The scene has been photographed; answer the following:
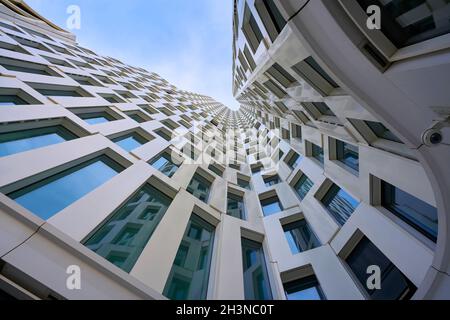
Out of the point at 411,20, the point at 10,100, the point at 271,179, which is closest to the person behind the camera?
the point at 411,20

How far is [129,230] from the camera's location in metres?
6.78

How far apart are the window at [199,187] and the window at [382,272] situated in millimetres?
7197

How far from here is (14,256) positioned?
4.02 m

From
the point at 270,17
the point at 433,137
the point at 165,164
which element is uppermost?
the point at 270,17

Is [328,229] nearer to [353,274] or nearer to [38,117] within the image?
[353,274]

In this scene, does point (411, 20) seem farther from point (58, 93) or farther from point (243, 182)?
point (243, 182)

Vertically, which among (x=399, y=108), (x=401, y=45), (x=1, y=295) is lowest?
(x=1, y=295)

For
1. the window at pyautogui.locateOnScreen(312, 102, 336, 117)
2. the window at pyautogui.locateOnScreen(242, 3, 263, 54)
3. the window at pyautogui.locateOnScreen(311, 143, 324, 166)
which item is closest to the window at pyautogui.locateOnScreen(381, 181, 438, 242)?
the window at pyautogui.locateOnScreen(312, 102, 336, 117)

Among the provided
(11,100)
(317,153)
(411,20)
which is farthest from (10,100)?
(317,153)

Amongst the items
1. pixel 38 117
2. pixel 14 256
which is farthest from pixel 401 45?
pixel 38 117

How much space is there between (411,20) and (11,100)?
12412 millimetres

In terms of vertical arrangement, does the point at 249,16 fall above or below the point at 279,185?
above

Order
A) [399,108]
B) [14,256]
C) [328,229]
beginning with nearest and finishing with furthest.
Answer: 1. [14,256]
2. [399,108]
3. [328,229]
